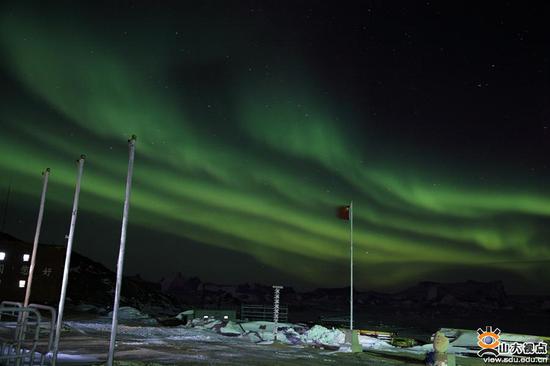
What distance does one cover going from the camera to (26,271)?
72.1 metres

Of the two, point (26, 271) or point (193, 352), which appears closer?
point (193, 352)

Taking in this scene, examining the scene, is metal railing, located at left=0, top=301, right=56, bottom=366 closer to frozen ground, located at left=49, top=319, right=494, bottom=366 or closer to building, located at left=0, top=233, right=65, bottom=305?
frozen ground, located at left=49, top=319, right=494, bottom=366

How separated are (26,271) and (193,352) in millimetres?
56827

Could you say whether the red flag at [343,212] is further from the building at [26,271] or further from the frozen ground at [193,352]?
the building at [26,271]

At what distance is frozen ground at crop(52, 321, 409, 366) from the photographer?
69.3ft

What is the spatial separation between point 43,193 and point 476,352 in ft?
79.9

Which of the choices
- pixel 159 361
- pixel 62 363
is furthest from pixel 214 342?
pixel 62 363

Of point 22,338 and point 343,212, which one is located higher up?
point 343,212

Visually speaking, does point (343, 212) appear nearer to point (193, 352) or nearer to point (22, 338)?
point (193, 352)
